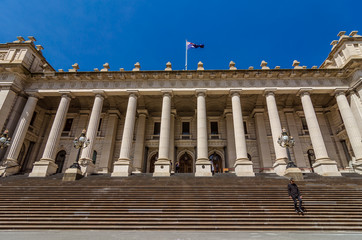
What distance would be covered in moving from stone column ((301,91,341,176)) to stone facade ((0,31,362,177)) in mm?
68

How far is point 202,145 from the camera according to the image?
54.9 ft

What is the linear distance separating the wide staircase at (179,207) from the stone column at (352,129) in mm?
6967

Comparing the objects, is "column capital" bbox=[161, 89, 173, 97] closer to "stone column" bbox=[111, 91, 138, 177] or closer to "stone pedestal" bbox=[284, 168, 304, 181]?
"stone column" bbox=[111, 91, 138, 177]

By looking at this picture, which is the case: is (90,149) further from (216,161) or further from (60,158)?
(216,161)

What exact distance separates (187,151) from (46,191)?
48.9 feet

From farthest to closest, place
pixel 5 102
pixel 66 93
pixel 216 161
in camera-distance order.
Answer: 1. pixel 216 161
2. pixel 66 93
3. pixel 5 102

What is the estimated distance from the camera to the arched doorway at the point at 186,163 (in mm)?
23125

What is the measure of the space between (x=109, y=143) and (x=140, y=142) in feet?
11.4

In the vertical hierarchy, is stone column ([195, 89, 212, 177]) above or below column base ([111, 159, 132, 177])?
above

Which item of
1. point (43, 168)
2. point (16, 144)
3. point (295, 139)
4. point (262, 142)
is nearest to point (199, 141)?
point (262, 142)

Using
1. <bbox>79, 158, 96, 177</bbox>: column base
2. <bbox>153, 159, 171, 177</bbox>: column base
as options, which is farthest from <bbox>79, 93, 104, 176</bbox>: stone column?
<bbox>153, 159, 171, 177</bbox>: column base

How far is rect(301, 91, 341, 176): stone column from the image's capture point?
1524cm

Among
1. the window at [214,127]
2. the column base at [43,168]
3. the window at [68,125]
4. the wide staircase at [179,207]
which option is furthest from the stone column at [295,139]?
the window at [68,125]

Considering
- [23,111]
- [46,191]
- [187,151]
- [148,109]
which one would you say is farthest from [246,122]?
[23,111]
